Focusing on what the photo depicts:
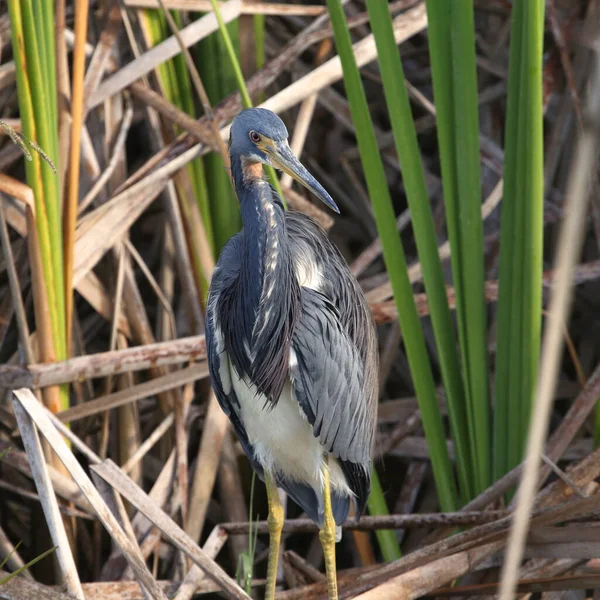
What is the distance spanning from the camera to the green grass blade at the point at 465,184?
6.07 feet

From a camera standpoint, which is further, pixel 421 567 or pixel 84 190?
pixel 84 190

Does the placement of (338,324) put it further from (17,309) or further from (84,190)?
(84,190)

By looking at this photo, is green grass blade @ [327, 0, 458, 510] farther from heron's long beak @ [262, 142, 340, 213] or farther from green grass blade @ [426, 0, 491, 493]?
heron's long beak @ [262, 142, 340, 213]

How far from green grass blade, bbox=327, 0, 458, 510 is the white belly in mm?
249

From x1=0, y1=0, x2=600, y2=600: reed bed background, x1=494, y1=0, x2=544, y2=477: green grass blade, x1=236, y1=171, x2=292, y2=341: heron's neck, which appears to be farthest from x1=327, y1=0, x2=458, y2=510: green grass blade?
x1=236, y1=171, x2=292, y2=341: heron's neck

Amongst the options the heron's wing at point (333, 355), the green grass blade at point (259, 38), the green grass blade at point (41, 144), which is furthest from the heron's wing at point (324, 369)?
the green grass blade at point (259, 38)

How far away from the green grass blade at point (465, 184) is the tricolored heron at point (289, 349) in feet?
0.79

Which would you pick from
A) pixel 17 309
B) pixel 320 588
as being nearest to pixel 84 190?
pixel 17 309

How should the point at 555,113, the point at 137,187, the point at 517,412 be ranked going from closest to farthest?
the point at 517,412 < the point at 137,187 < the point at 555,113

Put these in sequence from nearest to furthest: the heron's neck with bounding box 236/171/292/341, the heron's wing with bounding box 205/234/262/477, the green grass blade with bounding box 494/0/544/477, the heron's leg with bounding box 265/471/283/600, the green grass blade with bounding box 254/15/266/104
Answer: the heron's neck with bounding box 236/171/292/341, the green grass blade with bounding box 494/0/544/477, the heron's wing with bounding box 205/234/262/477, the heron's leg with bounding box 265/471/283/600, the green grass blade with bounding box 254/15/266/104

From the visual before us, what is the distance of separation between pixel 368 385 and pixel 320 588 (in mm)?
490

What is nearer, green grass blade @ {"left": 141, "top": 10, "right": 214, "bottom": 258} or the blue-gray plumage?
the blue-gray plumage

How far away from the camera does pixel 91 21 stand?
2.46 m

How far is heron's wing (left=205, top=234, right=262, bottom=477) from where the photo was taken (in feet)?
6.11
